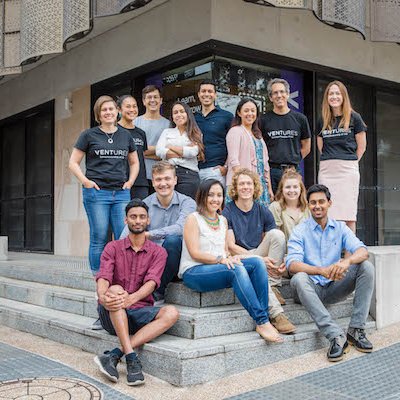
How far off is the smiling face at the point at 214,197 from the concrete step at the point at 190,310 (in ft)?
2.84

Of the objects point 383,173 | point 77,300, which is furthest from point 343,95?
point 383,173

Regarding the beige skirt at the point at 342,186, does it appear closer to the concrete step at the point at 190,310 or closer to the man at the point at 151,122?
the concrete step at the point at 190,310

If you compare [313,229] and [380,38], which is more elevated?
[380,38]

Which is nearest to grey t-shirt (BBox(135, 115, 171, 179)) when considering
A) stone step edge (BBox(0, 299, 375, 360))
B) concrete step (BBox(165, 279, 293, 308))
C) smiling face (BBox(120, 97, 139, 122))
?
smiling face (BBox(120, 97, 139, 122))

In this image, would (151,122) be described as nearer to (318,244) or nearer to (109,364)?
(318,244)

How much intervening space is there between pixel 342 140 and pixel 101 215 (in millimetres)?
2679

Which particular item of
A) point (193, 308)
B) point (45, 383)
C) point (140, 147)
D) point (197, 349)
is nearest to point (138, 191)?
point (140, 147)

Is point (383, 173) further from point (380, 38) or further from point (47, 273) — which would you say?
point (47, 273)

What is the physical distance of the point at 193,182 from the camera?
576 cm

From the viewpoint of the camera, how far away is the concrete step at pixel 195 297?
4691 mm

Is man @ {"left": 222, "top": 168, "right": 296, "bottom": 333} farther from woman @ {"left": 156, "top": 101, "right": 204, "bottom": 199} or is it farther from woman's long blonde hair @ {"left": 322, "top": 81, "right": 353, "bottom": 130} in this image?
woman's long blonde hair @ {"left": 322, "top": 81, "right": 353, "bottom": 130}

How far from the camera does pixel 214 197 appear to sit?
4.72 metres

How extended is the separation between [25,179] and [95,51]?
13.1ft

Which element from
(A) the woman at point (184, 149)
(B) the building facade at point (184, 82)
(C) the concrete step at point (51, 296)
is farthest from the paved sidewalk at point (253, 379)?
(B) the building facade at point (184, 82)
